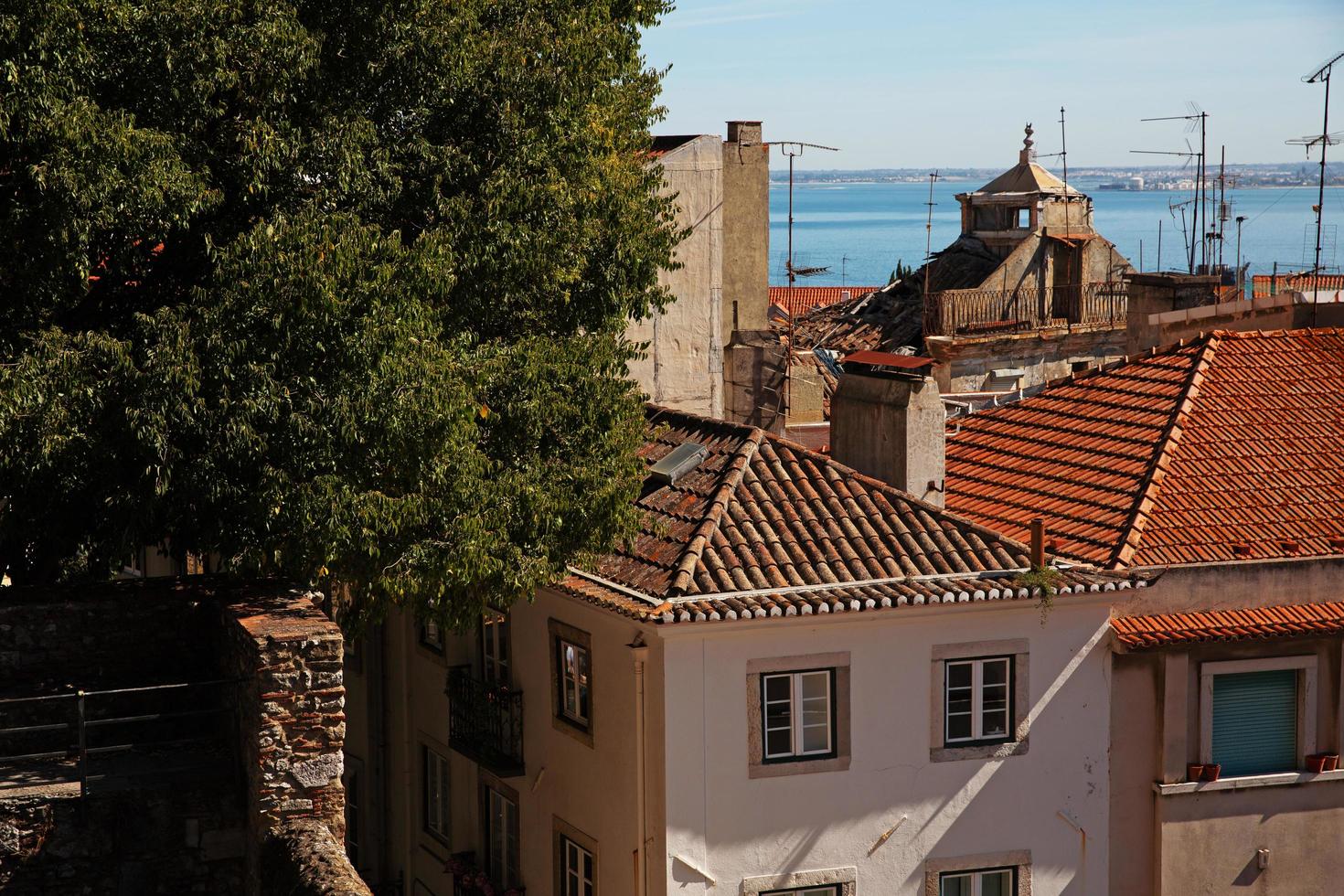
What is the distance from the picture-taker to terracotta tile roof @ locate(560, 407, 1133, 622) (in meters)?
18.3

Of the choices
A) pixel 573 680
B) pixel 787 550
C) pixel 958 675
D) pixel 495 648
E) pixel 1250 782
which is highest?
pixel 787 550

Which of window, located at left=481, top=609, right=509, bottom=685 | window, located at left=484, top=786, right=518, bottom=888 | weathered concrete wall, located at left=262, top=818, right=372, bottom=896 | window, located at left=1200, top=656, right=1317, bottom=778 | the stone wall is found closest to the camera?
weathered concrete wall, located at left=262, top=818, right=372, bottom=896

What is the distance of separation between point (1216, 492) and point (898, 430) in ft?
13.3

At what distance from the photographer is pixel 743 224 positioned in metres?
31.1

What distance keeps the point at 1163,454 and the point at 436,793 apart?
11.7m

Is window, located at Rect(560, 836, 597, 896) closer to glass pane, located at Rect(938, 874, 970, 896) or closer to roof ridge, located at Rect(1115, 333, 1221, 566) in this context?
glass pane, located at Rect(938, 874, 970, 896)

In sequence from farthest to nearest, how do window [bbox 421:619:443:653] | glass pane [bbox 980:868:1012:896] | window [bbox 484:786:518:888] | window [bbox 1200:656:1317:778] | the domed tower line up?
the domed tower, window [bbox 421:619:443:653], window [bbox 484:786:518:888], window [bbox 1200:656:1317:778], glass pane [bbox 980:868:1012:896]

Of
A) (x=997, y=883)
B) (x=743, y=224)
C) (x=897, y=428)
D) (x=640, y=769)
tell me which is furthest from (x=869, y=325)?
(x=640, y=769)

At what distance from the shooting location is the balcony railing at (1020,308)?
44.2 m

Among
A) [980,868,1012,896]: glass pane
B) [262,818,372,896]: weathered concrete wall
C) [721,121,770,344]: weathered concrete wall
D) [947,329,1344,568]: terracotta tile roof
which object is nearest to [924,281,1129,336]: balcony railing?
[721,121,770,344]: weathered concrete wall

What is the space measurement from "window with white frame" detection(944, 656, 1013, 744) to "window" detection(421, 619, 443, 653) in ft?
26.4

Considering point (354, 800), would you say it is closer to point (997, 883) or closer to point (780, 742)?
point (780, 742)

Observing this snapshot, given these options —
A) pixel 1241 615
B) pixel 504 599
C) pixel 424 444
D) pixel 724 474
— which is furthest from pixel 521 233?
pixel 1241 615

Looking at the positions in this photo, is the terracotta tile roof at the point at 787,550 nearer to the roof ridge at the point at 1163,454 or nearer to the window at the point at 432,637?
the roof ridge at the point at 1163,454
